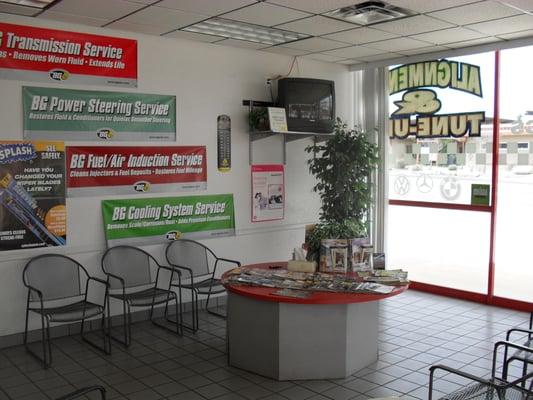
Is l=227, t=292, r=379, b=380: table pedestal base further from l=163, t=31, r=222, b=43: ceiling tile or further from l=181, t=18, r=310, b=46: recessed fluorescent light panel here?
l=163, t=31, r=222, b=43: ceiling tile

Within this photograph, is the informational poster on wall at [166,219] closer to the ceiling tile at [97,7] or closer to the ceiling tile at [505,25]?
the ceiling tile at [97,7]

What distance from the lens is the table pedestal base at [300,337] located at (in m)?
4.28

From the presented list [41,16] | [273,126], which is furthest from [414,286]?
[41,16]

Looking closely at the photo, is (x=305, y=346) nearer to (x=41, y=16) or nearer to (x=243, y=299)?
(x=243, y=299)

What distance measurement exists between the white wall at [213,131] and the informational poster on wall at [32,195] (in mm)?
103

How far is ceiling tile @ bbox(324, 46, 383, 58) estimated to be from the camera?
6727mm

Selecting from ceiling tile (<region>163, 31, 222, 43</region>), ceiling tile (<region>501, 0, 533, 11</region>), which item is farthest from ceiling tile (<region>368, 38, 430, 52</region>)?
ceiling tile (<region>163, 31, 222, 43</region>)

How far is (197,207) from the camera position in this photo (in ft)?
21.0

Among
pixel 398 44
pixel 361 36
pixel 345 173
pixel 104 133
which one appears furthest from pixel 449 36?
pixel 104 133

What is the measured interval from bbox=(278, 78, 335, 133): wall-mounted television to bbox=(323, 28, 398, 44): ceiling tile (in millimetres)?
826

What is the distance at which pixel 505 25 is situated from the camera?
218 inches

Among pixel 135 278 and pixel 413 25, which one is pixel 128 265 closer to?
pixel 135 278

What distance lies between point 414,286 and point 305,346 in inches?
146

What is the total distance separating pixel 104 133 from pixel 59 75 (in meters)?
0.69
